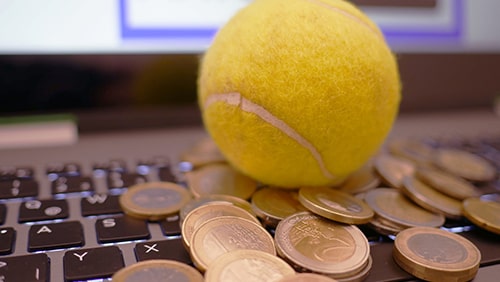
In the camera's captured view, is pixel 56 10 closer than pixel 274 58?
No

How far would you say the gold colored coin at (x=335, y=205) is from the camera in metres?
0.31

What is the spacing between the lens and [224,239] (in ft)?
0.97

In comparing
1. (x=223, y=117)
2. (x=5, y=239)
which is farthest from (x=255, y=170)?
(x=5, y=239)

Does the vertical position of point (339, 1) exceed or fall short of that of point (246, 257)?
it exceeds it

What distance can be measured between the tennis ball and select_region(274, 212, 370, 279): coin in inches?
1.9

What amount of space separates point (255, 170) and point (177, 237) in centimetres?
8

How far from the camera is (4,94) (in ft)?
1.59

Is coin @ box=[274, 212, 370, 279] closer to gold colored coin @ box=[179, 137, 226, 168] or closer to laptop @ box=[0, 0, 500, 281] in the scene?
laptop @ box=[0, 0, 500, 281]

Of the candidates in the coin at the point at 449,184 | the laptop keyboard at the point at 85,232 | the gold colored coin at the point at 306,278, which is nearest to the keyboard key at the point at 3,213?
the laptop keyboard at the point at 85,232

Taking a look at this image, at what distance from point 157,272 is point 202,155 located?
214 mm

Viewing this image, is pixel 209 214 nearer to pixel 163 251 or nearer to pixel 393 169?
pixel 163 251

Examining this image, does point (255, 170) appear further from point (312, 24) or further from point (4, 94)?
point (4, 94)

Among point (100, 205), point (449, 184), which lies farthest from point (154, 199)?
point (449, 184)

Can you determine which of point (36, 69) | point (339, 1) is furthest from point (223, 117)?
point (36, 69)
